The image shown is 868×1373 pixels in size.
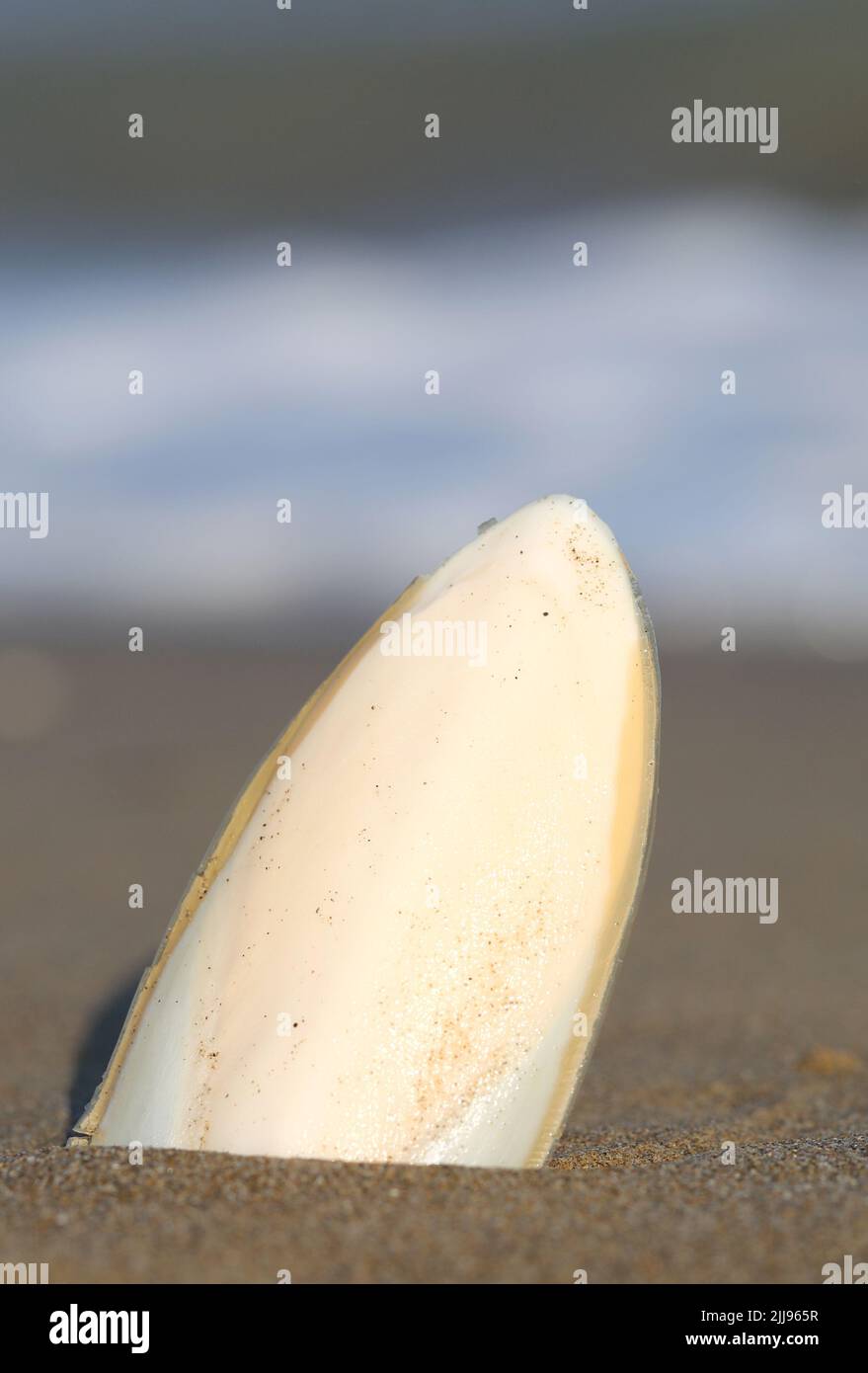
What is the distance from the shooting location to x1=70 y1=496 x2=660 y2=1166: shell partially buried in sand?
1.78m

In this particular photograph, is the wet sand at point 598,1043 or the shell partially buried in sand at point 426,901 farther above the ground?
the shell partially buried in sand at point 426,901

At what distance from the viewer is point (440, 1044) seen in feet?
5.91

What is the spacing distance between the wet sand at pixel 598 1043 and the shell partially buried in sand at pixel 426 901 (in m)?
0.12

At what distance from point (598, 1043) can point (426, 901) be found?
208 centimetres

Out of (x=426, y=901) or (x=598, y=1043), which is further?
(x=598, y=1043)

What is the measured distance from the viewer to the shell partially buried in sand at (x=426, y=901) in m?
1.78

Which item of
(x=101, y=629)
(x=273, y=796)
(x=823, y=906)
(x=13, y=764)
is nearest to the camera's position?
(x=273, y=796)

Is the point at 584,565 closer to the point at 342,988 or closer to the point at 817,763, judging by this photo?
the point at 342,988

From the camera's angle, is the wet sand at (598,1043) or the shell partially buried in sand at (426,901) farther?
the shell partially buried in sand at (426,901)

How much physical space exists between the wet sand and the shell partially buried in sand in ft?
0.40

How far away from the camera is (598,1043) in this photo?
3.76m

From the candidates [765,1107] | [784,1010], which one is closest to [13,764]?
[784,1010]
